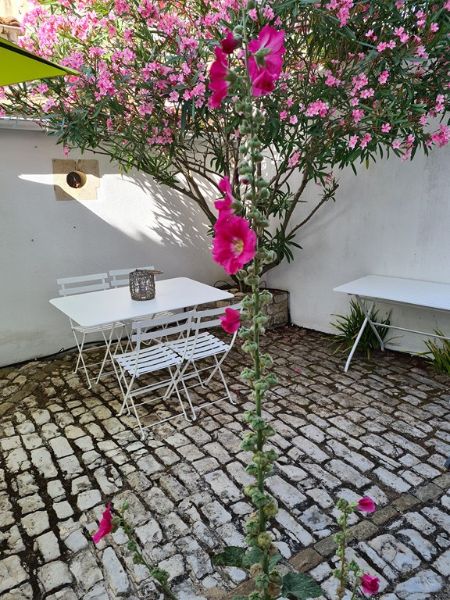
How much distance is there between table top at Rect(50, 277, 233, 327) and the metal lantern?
58 mm

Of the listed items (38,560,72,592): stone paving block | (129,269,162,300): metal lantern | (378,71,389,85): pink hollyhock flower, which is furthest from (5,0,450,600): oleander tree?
(38,560,72,592): stone paving block

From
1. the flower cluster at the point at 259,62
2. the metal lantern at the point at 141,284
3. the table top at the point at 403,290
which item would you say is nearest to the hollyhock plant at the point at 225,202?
the flower cluster at the point at 259,62

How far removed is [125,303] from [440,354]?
322 centimetres

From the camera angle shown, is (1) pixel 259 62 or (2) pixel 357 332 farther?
(2) pixel 357 332

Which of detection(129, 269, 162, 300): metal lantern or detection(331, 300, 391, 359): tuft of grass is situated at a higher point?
detection(129, 269, 162, 300): metal lantern

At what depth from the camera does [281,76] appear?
3.68 meters

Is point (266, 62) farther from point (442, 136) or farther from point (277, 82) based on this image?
point (442, 136)

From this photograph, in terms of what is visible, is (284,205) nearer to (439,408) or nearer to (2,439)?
(439,408)

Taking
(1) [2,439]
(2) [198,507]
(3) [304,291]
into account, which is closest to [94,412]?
(1) [2,439]

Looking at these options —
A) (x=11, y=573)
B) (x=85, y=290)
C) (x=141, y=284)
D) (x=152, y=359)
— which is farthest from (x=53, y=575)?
(x=85, y=290)

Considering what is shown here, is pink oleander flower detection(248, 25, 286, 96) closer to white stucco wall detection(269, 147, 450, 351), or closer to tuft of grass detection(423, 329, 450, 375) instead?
white stucco wall detection(269, 147, 450, 351)

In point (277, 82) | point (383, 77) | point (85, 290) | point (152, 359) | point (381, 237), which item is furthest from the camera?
point (381, 237)

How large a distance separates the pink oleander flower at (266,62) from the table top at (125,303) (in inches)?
112

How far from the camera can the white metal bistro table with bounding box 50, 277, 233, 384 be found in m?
3.66
